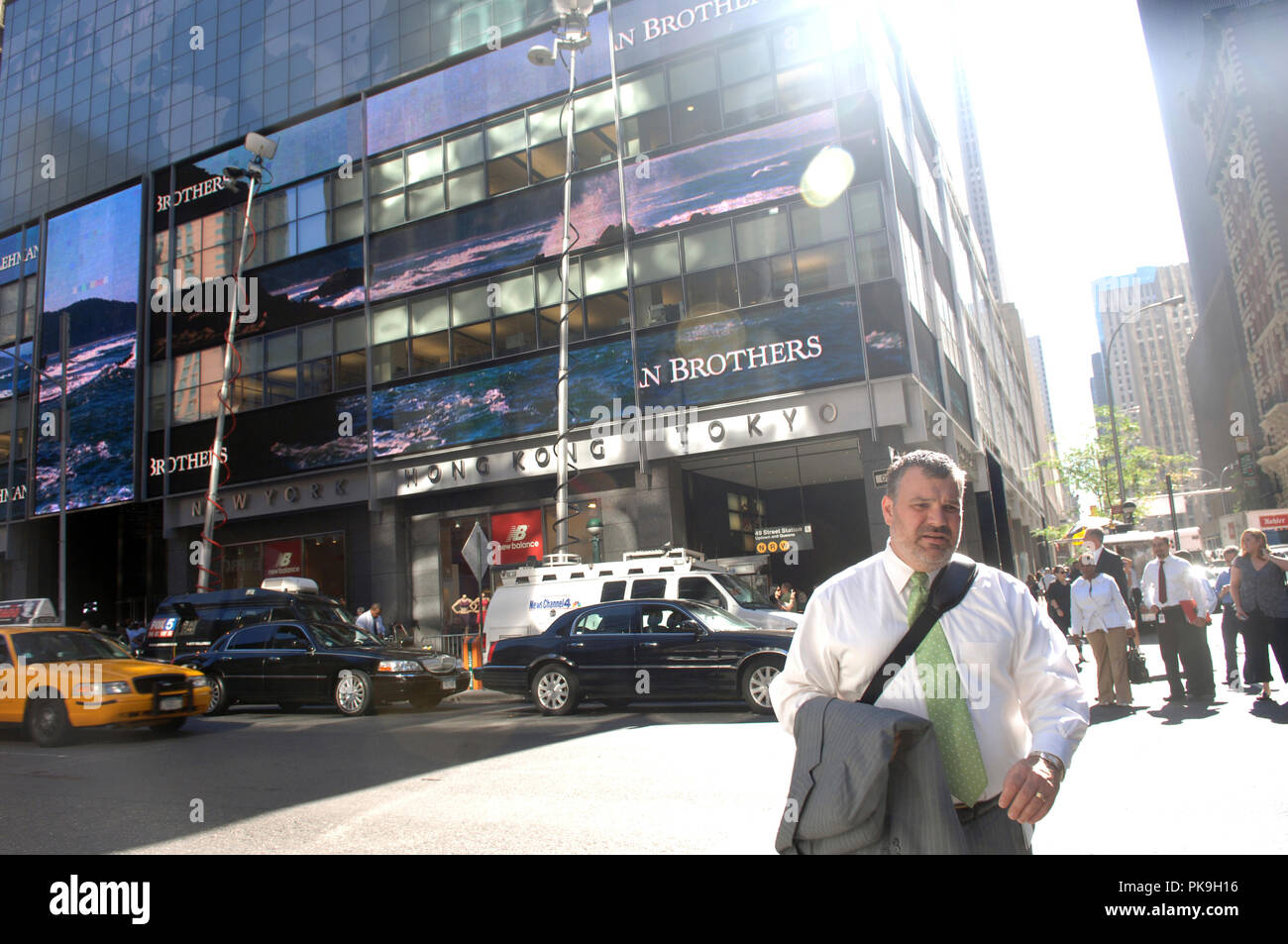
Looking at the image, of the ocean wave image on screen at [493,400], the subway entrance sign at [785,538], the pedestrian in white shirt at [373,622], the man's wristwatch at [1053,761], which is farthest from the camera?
the subway entrance sign at [785,538]

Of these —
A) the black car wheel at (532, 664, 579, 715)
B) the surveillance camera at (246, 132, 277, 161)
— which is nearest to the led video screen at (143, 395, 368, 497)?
the surveillance camera at (246, 132, 277, 161)

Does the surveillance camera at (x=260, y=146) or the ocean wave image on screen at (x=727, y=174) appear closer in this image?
the ocean wave image on screen at (x=727, y=174)

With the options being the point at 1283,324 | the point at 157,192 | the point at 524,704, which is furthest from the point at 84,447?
the point at 1283,324

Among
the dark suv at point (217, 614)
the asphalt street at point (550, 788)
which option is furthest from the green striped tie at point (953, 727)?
the dark suv at point (217, 614)

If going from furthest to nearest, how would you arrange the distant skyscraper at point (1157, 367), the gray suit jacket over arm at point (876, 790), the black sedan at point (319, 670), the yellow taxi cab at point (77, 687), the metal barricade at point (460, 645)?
the distant skyscraper at point (1157, 367) < the metal barricade at point (460, 645) < the black sedan at point (319, 670) < the yellow taxi cab at point (77, 687) < the gray suit jacket over arm at point (876, 790)

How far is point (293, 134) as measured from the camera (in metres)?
27.7

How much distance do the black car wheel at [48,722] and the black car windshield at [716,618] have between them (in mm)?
8318

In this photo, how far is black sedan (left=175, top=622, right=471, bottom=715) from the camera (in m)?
14.0

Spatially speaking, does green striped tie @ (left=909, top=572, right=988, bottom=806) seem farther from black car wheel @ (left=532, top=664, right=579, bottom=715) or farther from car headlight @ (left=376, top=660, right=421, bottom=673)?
car headlight @ (left=376, top=660, right=421, bottom=673)

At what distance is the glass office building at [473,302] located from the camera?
2036cm

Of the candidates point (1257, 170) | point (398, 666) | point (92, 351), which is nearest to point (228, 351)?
point (92, 351)

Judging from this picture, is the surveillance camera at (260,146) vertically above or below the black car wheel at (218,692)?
above

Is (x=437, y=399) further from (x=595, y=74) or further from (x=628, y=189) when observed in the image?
(x=595, y=74)

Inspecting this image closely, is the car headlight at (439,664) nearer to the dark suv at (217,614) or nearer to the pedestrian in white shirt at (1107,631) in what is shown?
the dark suv at (217,614)
